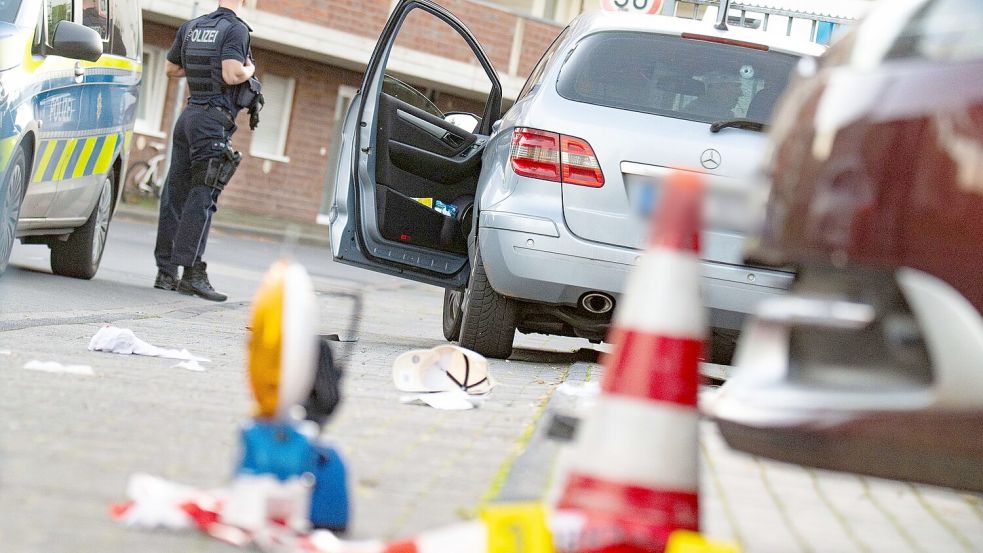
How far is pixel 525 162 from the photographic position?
256 inches

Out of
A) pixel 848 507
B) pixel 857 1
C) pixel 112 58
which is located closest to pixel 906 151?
pixel 848 507

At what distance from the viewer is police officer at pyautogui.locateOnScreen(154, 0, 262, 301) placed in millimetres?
9391

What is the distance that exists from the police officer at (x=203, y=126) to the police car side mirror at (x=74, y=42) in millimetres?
1583

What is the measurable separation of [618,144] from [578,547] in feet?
12.4

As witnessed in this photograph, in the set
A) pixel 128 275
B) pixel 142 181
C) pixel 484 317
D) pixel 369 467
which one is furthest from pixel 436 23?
pixel 369 467

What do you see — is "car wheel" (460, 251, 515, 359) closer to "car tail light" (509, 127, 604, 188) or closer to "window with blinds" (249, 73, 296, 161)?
"car tail light" (509, 127, 604, 188)

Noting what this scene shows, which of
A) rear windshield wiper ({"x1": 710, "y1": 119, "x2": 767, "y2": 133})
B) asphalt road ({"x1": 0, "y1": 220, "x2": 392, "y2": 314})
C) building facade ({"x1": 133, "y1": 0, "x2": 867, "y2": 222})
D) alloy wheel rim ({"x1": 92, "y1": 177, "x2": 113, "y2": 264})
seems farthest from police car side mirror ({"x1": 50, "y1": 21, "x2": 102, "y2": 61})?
building facade ({"x1": 133, "y1": 0, "x2": 867, "y2": 222})

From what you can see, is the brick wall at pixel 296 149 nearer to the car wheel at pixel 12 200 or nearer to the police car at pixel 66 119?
the police car at pixel 66 119

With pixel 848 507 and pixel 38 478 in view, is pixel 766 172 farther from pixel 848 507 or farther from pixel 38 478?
pixel 38 478

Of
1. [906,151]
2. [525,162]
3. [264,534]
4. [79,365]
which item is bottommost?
[79,365]

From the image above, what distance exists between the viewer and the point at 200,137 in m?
9.42

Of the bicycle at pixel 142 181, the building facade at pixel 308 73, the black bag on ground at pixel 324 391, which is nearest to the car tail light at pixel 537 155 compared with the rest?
the black bag on ground at pixel 324 391

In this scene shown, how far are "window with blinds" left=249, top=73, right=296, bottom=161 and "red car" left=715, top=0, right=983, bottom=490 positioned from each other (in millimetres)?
25541

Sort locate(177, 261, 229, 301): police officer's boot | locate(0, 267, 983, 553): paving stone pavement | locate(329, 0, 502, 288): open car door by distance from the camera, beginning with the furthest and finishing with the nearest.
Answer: locate(177, 261, 229, 301): police officer's boot → locate(329, 0, 502, 288): open car door → locate(0, 267, 983, 553): paving stone pavement
